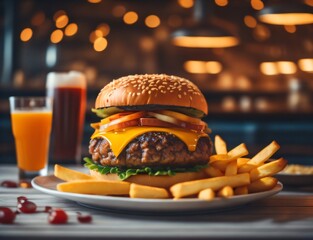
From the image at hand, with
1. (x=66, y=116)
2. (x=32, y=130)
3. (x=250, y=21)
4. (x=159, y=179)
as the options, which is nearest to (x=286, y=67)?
(x=250, y=21)

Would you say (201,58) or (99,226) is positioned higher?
(201,58)

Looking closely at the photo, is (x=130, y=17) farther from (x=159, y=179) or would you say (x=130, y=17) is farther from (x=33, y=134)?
(x=159, y=179)

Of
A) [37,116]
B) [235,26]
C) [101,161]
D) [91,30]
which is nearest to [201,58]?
[235,26]

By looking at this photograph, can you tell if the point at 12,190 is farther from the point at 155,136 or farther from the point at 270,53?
the point at 270,53

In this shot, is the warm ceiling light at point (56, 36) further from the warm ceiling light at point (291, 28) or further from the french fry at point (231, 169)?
the french fry at point (231, 169)

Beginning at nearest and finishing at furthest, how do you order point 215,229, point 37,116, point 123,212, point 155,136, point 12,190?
point 215,229 → point 123,212 → point 155,136 → point 12,190 → point 37,116

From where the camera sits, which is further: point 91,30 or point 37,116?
point 91,30

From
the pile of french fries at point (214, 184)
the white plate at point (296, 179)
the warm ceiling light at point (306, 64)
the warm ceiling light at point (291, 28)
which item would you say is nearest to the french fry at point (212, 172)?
the pile of french fries at point (214, 184)
